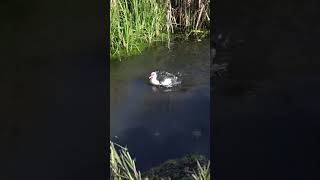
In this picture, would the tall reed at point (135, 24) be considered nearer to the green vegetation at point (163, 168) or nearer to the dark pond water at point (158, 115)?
the dark pond water at point (158, 115)

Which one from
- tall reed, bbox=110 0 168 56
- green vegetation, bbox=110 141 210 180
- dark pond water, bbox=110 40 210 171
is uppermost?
tall reed, bbox=110 0 168 56

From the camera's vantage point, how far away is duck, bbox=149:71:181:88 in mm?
3822

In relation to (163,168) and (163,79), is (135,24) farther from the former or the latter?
(163,168)

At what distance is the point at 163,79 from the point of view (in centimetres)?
383

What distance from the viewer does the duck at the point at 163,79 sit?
382 centimetres

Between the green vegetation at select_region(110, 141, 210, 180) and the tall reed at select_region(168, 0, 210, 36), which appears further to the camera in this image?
the tall reed at select_region(168, 0, 210, 36)

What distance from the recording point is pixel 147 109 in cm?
381

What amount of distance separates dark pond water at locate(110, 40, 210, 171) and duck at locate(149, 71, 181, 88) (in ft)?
0.14

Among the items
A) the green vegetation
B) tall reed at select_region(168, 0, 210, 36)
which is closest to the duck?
tall reed at select_region(168, 0, 210, 36)

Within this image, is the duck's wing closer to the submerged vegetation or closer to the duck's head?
the duck's head

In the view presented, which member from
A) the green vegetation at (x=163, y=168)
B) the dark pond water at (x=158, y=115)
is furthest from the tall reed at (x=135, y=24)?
the green vegetation at (x=163, y=168)
